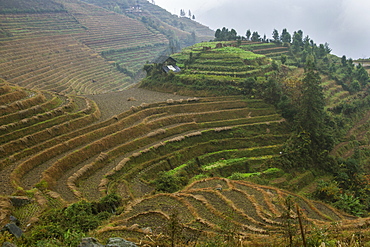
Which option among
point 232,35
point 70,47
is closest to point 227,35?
point 232,35

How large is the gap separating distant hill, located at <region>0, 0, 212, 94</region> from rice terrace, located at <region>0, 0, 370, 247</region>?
80 centimetres

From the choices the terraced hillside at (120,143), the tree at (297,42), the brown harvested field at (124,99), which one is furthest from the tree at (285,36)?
the brown harvested field at (124,99)

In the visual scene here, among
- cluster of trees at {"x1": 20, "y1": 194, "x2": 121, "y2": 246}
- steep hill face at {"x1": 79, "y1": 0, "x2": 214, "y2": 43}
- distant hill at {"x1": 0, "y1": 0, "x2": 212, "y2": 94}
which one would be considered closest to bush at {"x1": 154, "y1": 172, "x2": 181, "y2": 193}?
cluster of trees at {"x1": 20, "y1": 194, "x2": 121, "y2": 246}

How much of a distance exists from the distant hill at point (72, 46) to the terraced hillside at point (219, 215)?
36333 millimetres

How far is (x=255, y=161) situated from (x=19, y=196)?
2000cm

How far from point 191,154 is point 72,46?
56.4 metres

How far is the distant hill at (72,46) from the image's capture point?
51.6m

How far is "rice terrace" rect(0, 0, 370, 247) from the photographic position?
44.7 feet

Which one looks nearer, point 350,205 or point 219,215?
point 219,215

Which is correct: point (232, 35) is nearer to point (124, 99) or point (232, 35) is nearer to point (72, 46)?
point (124, 99)

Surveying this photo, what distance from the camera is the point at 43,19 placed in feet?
257

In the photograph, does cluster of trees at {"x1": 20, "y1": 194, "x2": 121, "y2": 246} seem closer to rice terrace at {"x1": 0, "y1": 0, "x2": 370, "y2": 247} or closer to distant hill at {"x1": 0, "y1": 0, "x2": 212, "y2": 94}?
rice terrace at {"x1": 0, "y1": 0, "x2": 370, "y2": 247}

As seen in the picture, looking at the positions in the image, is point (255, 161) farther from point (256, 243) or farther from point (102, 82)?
point (102, 82)

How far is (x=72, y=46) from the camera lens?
71.1 metres
